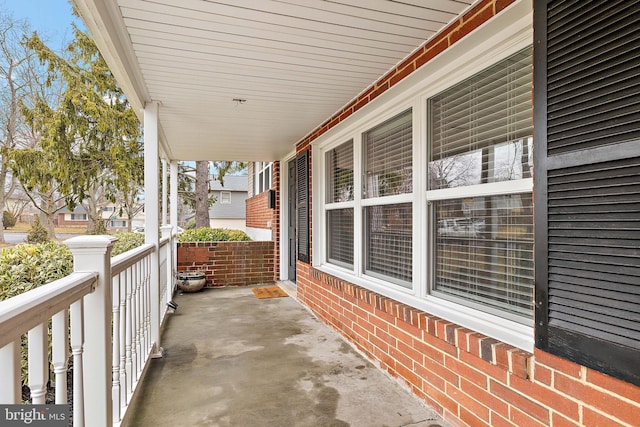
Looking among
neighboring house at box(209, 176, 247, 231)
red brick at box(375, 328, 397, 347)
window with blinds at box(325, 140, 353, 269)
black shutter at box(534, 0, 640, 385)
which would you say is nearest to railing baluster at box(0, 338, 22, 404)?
black shutter at box(534, 0, 640, 385)

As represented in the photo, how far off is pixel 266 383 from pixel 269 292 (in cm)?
344

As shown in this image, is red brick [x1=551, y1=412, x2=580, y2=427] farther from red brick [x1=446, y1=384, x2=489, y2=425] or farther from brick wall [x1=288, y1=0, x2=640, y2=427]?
red brick [x1=446, y1=384, x2=489, y2=425]

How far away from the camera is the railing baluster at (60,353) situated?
117cm

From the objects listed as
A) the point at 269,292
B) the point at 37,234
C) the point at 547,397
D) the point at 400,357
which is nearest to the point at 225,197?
the point at 37,234

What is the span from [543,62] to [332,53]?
1.38 m

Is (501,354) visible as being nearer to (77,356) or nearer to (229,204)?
(77,356)

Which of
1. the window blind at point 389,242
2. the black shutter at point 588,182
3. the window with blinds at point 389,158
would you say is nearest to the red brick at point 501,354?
the black shutter at point 588,182

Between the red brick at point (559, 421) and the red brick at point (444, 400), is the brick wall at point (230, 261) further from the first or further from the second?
the red brick at point (559, 421)

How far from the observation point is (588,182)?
141 cm

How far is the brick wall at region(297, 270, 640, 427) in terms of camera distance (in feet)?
4.62

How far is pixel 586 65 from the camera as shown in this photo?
141 centimetres

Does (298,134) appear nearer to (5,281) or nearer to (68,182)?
(5,281)

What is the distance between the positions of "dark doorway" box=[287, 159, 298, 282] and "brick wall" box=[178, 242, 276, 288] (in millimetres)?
517

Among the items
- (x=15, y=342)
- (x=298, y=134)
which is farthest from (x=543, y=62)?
(x=298, y=134)
